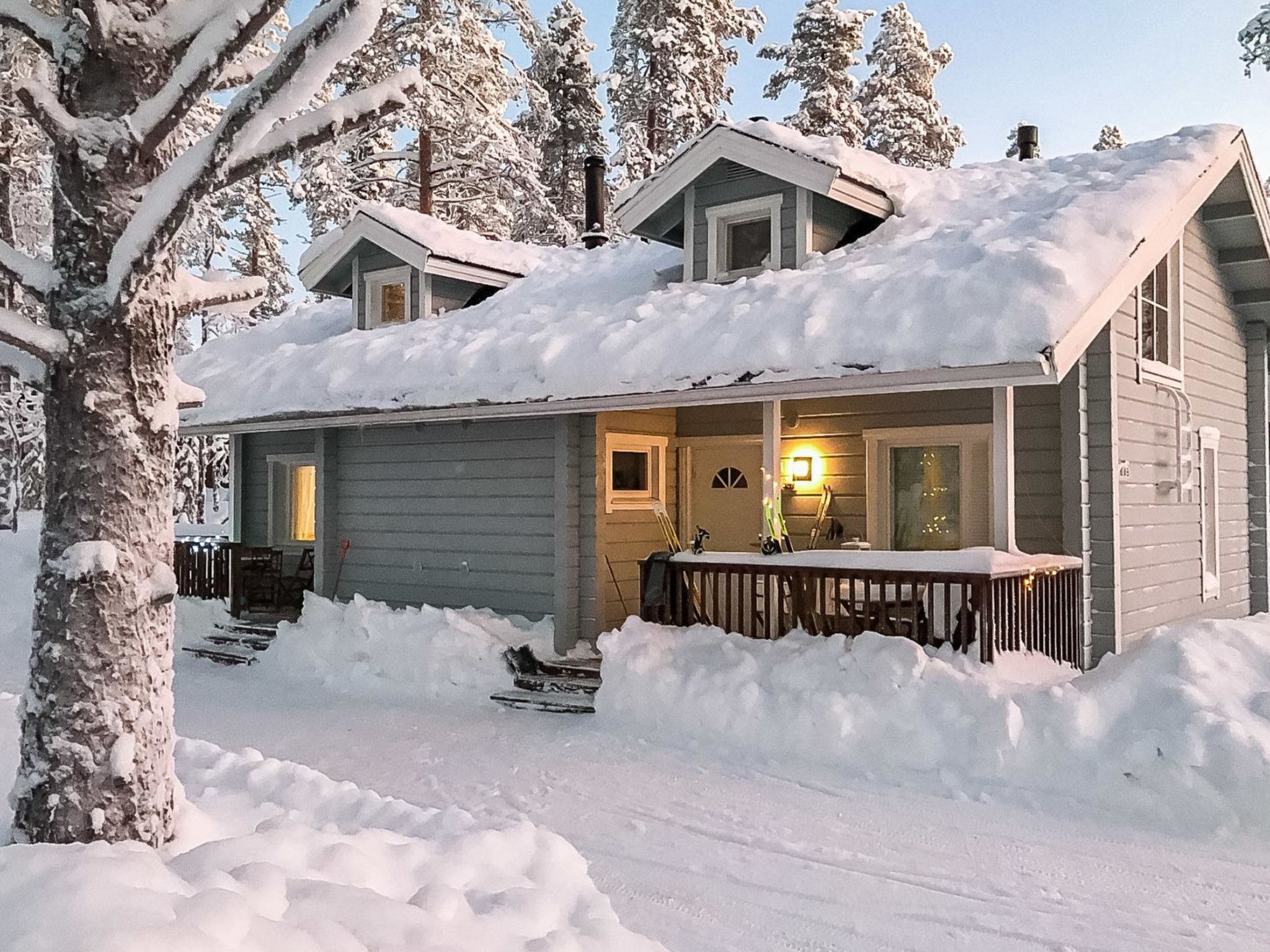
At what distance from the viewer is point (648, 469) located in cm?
1125

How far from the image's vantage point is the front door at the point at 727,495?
11.6m

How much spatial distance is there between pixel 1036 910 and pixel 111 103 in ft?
17.5

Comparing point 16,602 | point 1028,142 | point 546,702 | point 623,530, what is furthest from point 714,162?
point 16,602

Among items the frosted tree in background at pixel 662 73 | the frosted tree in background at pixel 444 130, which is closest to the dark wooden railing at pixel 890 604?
the frosted tree in background at pixel 444 130

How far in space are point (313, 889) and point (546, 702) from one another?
227 inches

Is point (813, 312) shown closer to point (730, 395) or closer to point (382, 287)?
point (730, 395)

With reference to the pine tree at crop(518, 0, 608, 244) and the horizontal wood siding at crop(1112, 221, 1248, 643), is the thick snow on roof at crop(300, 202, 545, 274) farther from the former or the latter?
the pine tree at crop(518, 0, 608, 244)

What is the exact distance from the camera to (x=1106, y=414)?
27.3 feet

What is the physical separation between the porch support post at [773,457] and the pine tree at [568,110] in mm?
19062

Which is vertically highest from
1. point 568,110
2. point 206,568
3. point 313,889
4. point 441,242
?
point 568,110

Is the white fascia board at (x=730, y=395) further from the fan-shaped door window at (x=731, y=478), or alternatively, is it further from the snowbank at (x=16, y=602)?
the snowbank at (x=16, y=602)

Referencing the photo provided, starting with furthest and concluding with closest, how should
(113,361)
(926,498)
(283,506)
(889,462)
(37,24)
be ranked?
(283,506) → (889,462) → (926,498) → (37,24) → (113,361)

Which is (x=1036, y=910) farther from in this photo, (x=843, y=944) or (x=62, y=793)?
(x=62, y=793)

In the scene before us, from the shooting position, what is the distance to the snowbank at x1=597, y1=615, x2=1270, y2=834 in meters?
5.90
